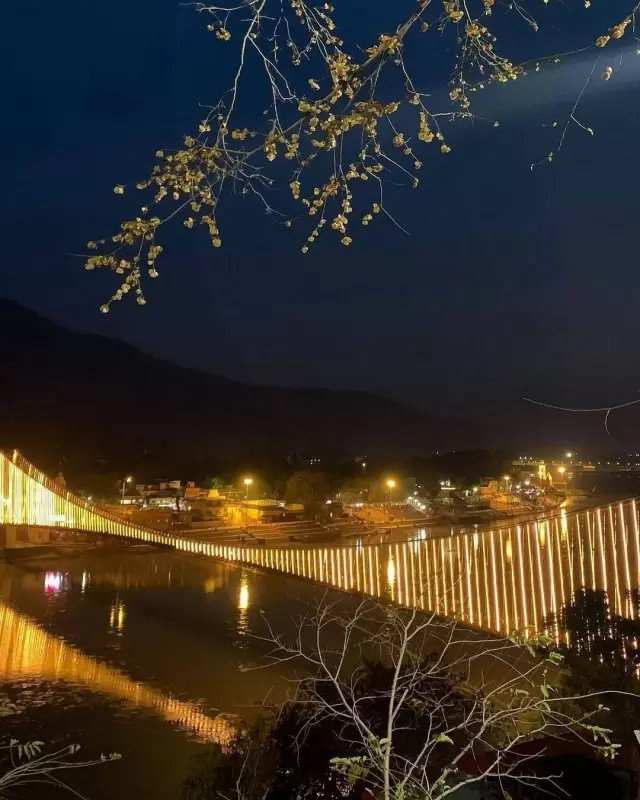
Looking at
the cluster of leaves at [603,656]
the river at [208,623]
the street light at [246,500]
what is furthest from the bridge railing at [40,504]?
the cluster of leaves at [603,656]

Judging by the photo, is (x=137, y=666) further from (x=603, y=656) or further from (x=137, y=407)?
(x=137, y=407)

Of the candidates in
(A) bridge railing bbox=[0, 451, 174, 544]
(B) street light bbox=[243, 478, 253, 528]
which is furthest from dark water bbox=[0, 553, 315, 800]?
(B) street light bbox=[243, 478, 253, 528]

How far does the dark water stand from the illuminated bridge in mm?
1858

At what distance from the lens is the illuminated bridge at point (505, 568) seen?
20.1ft

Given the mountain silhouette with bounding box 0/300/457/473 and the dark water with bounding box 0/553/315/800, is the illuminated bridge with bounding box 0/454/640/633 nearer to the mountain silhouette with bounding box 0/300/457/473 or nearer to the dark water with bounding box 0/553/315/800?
the dark water with bounding box 0/553/315/800

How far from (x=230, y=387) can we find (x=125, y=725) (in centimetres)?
10025

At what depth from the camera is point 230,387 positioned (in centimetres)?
10694

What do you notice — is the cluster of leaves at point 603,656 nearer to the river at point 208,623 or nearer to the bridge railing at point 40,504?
the river at point 208,623

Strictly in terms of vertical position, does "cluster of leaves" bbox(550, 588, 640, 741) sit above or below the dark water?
above

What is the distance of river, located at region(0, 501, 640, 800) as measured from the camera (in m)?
6.39

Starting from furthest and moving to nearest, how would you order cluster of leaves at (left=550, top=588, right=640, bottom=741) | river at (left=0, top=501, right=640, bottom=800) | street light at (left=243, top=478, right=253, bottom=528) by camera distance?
1. street light at (left=243, top=478, right=253, bottom=528)
2. river at (left=0, top=501, right=640, bottom=800)
3. cluster of leaves at (left=550, top=588, right=640, bottom=741)

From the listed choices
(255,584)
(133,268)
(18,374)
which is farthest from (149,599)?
(18,374)

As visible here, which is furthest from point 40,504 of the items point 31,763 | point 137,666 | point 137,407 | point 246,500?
point 137,407

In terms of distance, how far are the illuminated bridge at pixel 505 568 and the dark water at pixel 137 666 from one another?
1.86m
